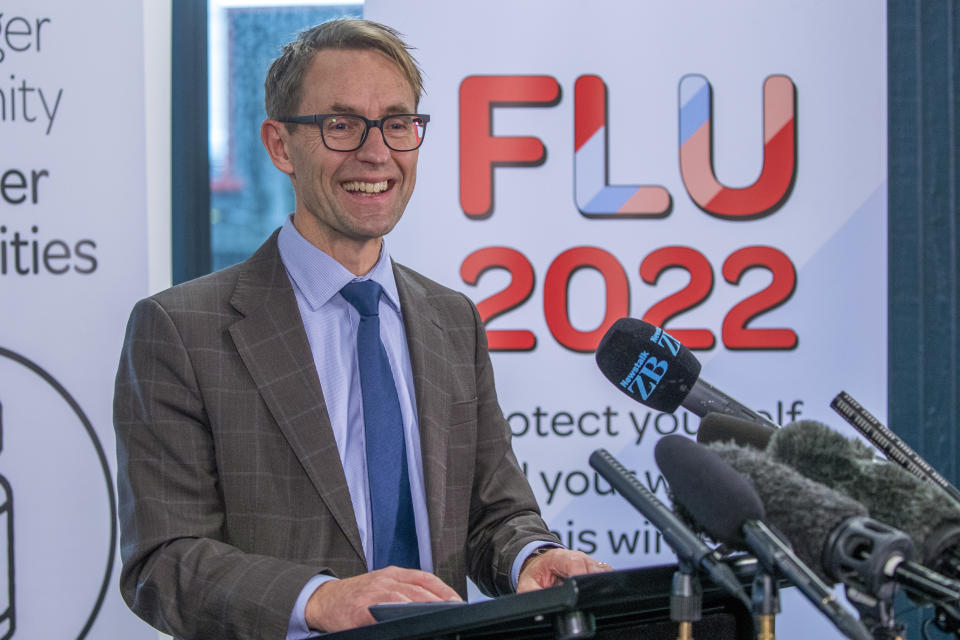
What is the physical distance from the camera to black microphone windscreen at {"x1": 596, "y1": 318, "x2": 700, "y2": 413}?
1165mm

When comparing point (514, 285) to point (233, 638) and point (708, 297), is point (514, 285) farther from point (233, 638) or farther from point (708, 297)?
point (233, 638)

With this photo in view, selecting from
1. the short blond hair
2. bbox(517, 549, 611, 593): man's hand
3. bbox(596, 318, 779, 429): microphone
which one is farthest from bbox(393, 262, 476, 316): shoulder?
bbox(596, 318, 779, 429): microphone

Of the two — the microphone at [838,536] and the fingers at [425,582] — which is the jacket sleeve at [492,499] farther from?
the microphone at [838,536]

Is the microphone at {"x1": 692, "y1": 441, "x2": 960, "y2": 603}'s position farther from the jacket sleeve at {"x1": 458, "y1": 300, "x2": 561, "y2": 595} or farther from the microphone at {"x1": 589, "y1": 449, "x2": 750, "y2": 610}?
the jacket sleeve at {"x1": 458, "y1": 300, "x2": 561, "y2": 595}

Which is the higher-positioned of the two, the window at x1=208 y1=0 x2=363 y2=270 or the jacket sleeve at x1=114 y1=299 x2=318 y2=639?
the window at x1=208 y1=0 x2=363 y2=270

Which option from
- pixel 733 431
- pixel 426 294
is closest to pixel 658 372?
pixel 733 431

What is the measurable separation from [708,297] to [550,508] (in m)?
0.79

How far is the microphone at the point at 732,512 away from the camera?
2.37 feet

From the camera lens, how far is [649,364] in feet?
3.96

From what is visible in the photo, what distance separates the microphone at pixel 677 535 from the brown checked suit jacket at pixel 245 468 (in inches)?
25.8

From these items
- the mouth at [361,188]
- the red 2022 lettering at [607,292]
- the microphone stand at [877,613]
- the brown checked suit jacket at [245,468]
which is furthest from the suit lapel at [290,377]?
the red 2022 lettering at [607,292]

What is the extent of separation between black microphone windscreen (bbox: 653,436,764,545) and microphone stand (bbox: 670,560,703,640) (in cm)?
4

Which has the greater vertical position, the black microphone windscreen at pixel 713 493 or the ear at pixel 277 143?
the ear at pixel 277 143

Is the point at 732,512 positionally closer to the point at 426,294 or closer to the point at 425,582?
the point at 425,582
